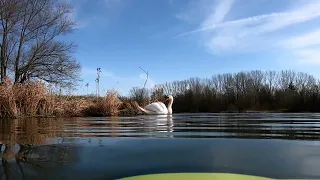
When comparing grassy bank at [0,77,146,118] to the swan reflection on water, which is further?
grassy bank at [0,77,146,118]

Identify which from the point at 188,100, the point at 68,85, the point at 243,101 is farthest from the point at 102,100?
the point at 243,101

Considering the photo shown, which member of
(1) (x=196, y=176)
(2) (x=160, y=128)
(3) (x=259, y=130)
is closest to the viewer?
(1) (x=196, y=176)

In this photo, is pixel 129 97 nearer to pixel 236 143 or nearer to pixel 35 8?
pixel 35 8

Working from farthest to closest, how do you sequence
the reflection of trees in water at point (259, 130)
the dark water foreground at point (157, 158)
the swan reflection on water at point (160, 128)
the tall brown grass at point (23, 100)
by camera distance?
the tall brown grass at point (23, 100) → the swan reflection on water at point (160, 128) → the reflection of trees in water at point (259, 130) → the dark water foreground at point (157, 158)

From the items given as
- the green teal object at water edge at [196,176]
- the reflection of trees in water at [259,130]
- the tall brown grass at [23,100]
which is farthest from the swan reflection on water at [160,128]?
the tall brown grass at [23,100]

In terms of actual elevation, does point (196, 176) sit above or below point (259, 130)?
below

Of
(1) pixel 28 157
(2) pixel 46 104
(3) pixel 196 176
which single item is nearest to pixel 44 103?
(2) pixel 46 104

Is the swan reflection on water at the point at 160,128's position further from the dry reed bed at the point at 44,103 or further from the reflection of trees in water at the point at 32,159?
the dry reed bed at the point at 44,103

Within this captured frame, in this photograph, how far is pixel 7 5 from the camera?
1653cm

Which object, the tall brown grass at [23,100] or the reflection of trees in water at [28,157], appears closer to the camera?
the reflection of trees in water at [28,157]

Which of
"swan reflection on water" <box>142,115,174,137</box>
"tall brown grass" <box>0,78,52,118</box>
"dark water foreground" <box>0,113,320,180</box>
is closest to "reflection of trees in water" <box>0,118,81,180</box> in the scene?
"dark water foreground" <box>0,113,320,180</box>

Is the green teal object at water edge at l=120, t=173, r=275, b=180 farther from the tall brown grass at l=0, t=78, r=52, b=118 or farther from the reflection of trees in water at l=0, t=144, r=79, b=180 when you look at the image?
the tall brown grass at l=0, t=78, r=52, b=118

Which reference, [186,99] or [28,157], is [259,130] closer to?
[28,157]

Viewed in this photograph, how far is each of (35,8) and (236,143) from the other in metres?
17.2
